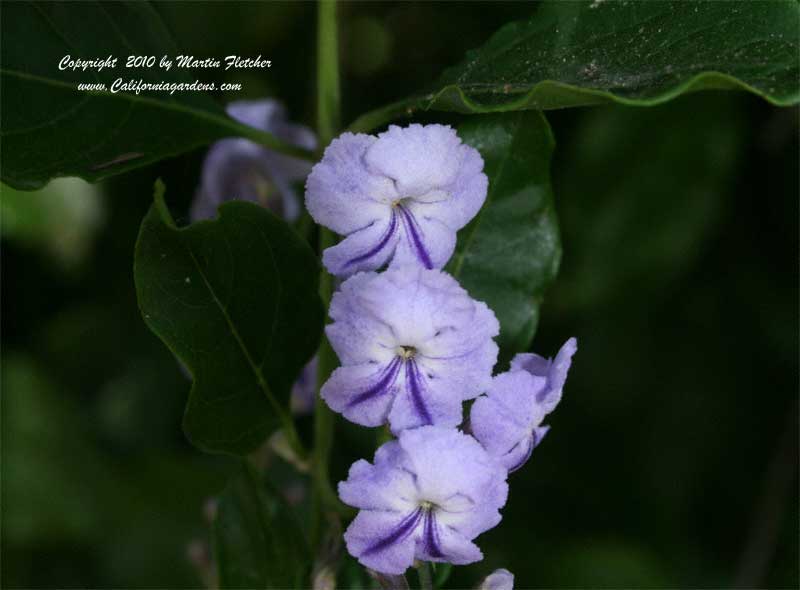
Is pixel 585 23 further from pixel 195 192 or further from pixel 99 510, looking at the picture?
pixel 99 510

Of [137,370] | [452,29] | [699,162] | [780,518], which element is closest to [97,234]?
[137,370]

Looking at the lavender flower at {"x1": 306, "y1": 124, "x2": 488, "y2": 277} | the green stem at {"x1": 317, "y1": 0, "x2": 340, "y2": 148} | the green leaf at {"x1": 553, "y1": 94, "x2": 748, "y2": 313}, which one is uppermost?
the green leaf at {"x1": 553, "y1": 94, "x2": 748, "y2": 313}

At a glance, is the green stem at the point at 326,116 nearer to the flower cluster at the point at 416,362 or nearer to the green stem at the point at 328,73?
the green stem at the point at 328,73

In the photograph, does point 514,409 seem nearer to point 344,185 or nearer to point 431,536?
point 431,536

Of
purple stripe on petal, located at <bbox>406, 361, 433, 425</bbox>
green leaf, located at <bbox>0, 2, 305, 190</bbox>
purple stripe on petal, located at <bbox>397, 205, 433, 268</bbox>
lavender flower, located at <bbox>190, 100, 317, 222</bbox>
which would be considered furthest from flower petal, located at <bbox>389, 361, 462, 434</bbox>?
lavender flower, located at <bbox>190, 100, 317, 222</bbox>

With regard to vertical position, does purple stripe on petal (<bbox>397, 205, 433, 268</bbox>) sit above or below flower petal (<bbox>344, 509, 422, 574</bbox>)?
above

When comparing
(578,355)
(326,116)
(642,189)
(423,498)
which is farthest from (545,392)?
(578,355)

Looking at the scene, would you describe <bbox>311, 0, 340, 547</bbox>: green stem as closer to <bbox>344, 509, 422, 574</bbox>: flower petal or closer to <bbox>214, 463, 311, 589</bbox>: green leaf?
<bbox>214, 463, 311, 589</bbox>: green leaf
